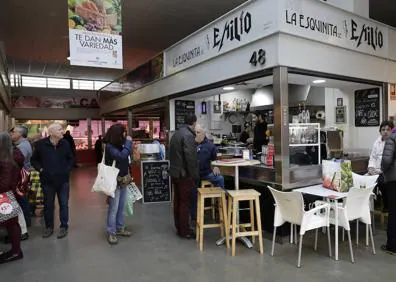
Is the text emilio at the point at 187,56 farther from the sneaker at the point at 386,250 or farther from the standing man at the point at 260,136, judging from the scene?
the sneaker at the point at 386,250

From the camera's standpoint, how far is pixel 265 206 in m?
4.19

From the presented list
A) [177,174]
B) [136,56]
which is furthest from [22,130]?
[136,56]

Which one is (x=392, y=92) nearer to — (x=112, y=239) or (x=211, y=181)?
(x=211, y=181)

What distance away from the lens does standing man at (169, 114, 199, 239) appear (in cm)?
392

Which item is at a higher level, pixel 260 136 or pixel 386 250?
pixel 260 136

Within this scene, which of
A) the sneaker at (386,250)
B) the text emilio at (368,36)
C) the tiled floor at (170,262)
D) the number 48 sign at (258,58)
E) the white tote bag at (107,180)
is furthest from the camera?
the text emilio at (368,36)

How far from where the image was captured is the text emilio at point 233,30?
14.0 ft

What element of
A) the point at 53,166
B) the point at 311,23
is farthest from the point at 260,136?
the point at 53,166

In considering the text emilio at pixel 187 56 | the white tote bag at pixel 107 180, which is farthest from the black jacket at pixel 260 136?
the white tote bag at pixel 107 180

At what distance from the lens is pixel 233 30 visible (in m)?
4.54

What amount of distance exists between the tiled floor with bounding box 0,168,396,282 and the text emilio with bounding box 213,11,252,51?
266 cm

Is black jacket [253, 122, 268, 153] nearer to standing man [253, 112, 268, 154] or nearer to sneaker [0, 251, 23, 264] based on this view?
standing man [253, 112, 268, 154]

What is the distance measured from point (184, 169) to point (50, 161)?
169 cm

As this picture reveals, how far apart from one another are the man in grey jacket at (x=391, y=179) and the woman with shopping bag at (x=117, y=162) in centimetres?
283
